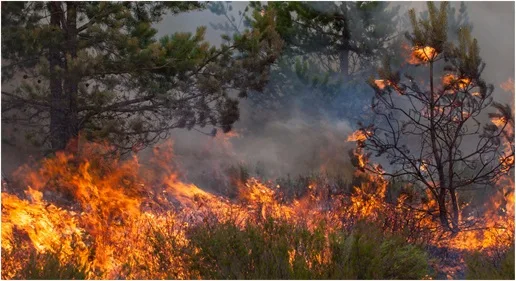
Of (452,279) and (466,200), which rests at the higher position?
(466,200)

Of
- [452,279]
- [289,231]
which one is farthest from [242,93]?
[289,231]

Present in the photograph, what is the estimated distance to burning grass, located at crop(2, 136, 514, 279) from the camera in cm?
542

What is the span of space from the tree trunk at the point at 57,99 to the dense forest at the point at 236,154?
0.03 metres

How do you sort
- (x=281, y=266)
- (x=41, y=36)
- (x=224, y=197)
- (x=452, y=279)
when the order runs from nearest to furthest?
(x=281, y=266)
(x=452, y=279)
(x=41, y=36)
(x=224, y=197)

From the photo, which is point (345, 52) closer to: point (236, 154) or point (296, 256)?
point (236, 154)

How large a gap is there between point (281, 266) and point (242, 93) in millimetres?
6502

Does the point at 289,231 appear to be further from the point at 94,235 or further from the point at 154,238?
the point at 94,235

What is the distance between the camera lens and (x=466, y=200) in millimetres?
11492

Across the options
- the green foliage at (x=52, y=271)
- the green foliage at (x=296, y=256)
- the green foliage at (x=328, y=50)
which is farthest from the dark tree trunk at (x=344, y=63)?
the green foliage at (x=52, y=271)

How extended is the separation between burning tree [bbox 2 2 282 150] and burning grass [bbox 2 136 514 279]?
2.08 feet

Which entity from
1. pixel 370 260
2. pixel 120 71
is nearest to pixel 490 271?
pixel 370 260

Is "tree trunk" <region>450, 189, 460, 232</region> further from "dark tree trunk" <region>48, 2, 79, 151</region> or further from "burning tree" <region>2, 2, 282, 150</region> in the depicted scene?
"dark tree trunk" <region>48, 2, 79, 151</region>

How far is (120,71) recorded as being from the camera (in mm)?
10953

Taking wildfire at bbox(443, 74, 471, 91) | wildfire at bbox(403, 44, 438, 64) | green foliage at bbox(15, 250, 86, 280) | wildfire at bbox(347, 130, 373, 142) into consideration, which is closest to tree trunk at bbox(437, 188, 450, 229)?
wildfire at bbox(347, 130, 373, 142)
